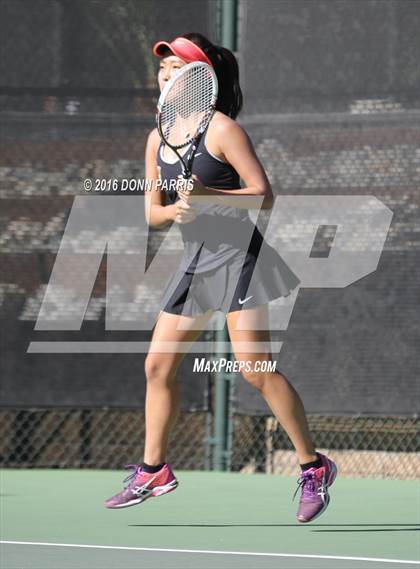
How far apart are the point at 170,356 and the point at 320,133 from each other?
2278mm

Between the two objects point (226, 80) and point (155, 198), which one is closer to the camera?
point (155, 198)

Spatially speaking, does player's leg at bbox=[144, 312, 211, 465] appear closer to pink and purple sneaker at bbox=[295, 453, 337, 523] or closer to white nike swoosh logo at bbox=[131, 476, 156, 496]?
white nike swoosh logo at bbox=[131, 476, 156, 496]

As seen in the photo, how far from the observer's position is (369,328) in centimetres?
705

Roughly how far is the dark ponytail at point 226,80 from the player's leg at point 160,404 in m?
0.78

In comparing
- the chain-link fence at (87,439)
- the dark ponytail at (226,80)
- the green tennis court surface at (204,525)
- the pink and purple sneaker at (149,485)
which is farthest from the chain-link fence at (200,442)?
the dark ponytail at (226,80)

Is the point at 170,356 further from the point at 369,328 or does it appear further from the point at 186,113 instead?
the point at 369,328

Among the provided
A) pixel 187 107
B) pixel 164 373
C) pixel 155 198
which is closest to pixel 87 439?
pixel 164 373

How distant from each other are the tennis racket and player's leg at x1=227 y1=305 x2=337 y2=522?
0.58m

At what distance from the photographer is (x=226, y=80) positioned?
541cm

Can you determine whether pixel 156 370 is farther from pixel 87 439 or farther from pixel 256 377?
pixel 87 439

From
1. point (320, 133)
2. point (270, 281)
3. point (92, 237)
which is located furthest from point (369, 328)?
point (270, 281)

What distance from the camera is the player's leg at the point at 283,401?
16.8 ft

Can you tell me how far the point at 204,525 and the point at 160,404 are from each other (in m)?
0.53

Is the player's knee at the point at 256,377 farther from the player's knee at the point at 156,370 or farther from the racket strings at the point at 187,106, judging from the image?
the racket strings at the point at 187,106
